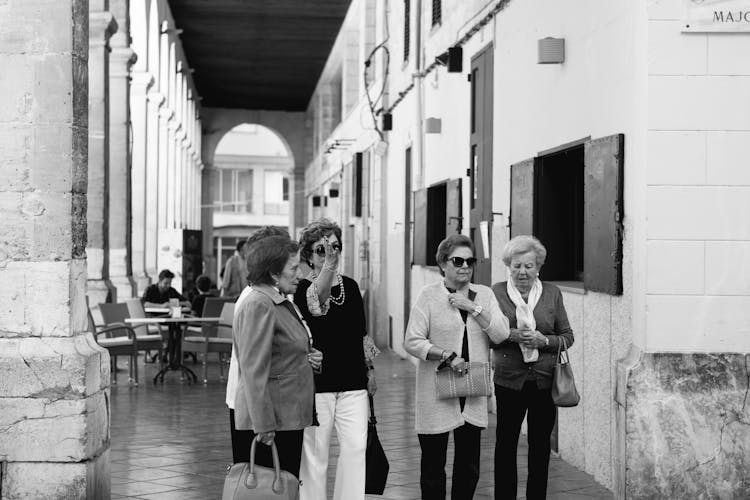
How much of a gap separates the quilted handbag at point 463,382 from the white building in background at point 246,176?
5374cm

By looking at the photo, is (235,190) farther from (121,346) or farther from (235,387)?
(235,387)

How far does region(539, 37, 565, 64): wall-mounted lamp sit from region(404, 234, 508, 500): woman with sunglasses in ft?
9.61

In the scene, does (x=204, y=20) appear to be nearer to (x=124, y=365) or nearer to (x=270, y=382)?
(x=124, y=365)

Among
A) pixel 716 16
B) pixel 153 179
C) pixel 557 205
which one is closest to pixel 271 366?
pixel 716 16

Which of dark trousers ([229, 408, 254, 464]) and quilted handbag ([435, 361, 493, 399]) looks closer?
dark trousers ([229, 408, 254, 464])

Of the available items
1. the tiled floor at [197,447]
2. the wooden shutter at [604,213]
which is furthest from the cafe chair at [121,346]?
the wooden shutter at [604,213]

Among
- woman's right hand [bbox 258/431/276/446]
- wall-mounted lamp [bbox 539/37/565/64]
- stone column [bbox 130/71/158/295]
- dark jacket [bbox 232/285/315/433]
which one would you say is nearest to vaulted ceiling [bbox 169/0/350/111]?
stone column [bbox 130/71/158/295]

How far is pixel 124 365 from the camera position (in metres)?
15.3

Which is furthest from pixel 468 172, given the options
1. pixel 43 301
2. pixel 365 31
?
pixel 365 31

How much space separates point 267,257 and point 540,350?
152 centimetres

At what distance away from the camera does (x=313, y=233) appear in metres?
5.51

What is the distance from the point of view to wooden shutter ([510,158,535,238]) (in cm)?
894

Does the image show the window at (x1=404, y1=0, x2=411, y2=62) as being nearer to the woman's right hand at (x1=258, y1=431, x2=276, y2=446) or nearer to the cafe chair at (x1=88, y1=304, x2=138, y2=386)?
the cafe chair at (x1=88, y1=304, x2=138, y2=386)

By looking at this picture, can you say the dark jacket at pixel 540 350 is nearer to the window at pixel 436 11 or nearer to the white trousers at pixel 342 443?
the white trousers at pixel 342 443
